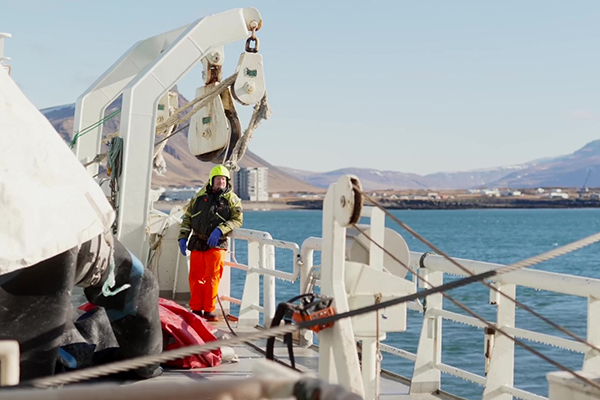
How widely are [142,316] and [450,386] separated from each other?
30.5 feet

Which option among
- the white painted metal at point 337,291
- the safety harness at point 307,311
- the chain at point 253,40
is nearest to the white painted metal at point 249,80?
the chain at point 253,40

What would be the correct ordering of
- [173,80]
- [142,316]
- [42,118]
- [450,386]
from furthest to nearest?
[450,386] → [173,80] → [142,316] → [42,118]

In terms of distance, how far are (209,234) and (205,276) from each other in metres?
0.48

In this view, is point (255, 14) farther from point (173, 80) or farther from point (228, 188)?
A: point (228, 188)

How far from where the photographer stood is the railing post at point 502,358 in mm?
5828

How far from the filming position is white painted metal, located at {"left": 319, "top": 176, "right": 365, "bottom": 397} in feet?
13.0

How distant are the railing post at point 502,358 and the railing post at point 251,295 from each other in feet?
14.8

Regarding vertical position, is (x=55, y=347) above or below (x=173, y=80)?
below

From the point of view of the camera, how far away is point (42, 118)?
4.52 m

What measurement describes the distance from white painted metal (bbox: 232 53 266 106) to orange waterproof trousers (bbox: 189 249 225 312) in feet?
6.25

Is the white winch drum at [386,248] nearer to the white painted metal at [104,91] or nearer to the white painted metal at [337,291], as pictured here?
the white painted metal at [337,291]

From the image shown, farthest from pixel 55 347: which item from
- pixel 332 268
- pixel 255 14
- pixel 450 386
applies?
pixel 450 386

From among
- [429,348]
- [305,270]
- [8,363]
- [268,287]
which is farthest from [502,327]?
A: [268,287]

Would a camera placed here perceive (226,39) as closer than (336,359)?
No
